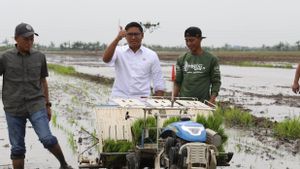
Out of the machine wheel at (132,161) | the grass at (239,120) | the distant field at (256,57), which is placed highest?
the machine wheel at (132,161)

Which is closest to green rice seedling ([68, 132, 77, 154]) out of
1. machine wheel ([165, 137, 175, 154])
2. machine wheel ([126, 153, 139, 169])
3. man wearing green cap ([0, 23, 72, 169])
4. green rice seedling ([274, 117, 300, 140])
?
man wearing green cap ([0, 23, 72, 169])

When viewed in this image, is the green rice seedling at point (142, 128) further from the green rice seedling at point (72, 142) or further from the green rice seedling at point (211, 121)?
the green rice seedling at point (72, 142)

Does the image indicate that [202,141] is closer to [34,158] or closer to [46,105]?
[46,105]

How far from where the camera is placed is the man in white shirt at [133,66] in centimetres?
473

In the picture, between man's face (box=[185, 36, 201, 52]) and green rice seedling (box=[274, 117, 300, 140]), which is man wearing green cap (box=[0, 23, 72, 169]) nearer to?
man's face (box=[185, 36, 201, 52])

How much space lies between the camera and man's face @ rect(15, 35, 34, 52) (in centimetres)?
446

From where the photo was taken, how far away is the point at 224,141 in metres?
4.08

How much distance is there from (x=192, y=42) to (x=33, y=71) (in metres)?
Answer: 1.63

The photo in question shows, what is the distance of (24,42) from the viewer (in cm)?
446

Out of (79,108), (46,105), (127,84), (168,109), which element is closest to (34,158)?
(46,105)

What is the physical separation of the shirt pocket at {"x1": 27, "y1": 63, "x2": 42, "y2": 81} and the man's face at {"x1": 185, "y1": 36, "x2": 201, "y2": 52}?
1514 millimetres

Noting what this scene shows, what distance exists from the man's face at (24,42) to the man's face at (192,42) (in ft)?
5.16

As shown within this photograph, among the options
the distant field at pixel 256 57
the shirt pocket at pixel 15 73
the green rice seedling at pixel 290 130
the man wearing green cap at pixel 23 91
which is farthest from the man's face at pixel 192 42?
the distant field at pixel 256 57

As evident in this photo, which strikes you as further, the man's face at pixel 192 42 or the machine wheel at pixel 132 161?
the man's face at pixel 192 42
